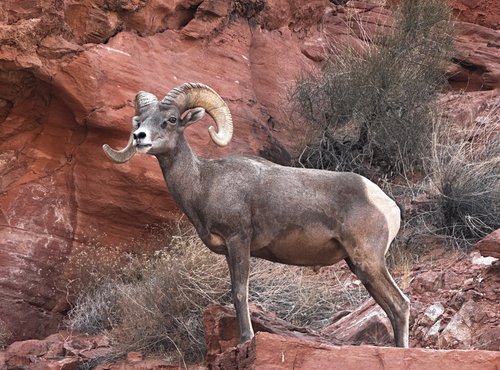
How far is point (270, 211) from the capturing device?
8695 millimetres

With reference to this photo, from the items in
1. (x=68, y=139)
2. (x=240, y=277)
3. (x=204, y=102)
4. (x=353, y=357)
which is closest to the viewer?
(x=353, y=357)

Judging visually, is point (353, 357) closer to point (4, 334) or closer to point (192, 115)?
point (192, 115)

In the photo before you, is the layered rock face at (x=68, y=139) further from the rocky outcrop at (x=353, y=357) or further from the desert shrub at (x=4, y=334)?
the rocky outcrop at (x=353, y=357)

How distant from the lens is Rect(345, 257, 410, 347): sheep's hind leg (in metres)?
8.62

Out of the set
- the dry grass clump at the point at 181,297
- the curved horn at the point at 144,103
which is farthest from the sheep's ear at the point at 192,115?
the dry grass clump at the point at 181,297

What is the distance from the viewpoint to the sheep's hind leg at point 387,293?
339 inches

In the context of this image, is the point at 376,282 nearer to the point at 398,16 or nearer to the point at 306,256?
the point at 306,256

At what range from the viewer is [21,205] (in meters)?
13.2

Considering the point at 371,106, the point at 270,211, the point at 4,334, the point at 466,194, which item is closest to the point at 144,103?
the point at 270,211

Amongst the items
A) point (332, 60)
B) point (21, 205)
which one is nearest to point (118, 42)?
point (21, 205)

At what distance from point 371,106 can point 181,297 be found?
18.0ft

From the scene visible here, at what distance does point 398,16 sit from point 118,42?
19.1ft

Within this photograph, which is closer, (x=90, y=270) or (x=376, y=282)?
(x=376, y=282)

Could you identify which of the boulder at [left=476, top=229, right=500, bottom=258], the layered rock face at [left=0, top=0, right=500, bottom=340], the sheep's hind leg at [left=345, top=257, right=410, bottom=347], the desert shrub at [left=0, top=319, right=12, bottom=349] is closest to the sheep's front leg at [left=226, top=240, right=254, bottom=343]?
the sheep's hind leg at [left=345, top=257, right=410, bottom=347]
